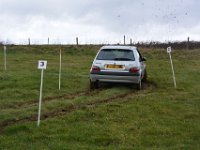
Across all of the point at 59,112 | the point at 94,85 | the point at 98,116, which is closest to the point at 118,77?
the point at 94,85

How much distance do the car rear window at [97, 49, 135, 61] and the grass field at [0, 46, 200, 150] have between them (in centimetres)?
117

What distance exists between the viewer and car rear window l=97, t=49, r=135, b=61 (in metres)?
17.9

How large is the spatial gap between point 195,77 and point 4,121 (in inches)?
580

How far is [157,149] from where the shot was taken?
9.66 metres

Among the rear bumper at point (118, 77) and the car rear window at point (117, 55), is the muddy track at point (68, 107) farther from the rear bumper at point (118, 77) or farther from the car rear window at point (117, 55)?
the car rear window at point (117, 55)

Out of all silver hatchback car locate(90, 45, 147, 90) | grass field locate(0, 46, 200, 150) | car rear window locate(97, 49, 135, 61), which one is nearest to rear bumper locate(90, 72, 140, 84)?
→ silver hatchback car locate(90, 45, 147, 90)

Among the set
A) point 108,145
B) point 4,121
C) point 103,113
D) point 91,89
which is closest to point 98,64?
point 91,89

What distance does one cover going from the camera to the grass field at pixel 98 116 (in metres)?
10.1

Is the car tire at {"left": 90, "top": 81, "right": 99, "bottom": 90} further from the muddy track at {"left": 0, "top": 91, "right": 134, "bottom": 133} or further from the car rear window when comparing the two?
the muddy track at {"left": 0, "top": 91, "right": 134, "bottom": 133}

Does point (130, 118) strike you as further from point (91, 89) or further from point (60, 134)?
point (91, 89)

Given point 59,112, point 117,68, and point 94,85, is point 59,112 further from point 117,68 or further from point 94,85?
point 94,85

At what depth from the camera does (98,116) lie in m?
12.6

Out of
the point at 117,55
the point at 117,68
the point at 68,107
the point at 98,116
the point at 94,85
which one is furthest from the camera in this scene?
the point at 94,85

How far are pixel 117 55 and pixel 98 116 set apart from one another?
5727mm
